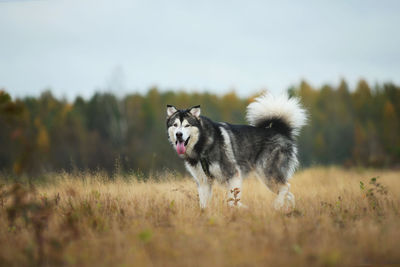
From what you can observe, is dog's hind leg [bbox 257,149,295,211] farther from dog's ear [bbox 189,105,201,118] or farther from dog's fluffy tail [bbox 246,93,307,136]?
dog's ear [bbox 189,105,201,118]

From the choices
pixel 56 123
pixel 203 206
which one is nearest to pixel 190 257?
pixel 203 206

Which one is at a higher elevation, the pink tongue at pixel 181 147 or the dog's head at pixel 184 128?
the dog's head at pixel 184 128

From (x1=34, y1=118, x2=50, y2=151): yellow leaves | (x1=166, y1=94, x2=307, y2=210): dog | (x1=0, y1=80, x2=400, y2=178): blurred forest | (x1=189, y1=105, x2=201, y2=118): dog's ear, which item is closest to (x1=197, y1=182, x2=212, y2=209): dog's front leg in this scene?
(x1=166, y1=94, x2=307, y2=210): dog

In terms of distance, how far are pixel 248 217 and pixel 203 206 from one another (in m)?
0.94

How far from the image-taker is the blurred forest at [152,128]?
15.5 metres

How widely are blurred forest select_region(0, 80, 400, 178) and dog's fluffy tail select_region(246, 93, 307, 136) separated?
27.7 ft

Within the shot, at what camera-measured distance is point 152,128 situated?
2092cm

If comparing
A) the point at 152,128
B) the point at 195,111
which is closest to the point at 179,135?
the point at 195,111

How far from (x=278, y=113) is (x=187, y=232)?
3.38 metres

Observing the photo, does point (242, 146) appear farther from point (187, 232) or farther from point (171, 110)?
point (187, 232)

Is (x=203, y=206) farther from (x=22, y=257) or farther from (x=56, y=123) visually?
(x=56, y=123)

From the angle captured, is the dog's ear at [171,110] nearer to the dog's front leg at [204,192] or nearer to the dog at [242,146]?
the dog at [242,146]

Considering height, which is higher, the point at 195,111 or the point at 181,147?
the point at 195,111

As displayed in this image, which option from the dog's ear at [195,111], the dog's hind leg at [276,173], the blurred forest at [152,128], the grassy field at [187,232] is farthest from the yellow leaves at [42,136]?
the dog's hind leg at [276,173]
